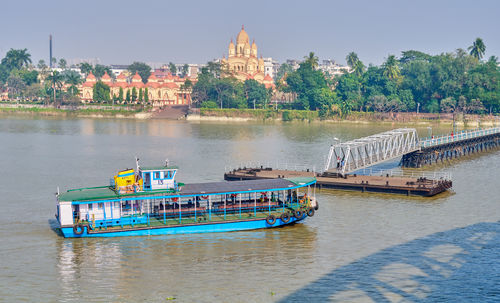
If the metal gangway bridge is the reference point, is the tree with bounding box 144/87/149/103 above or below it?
above

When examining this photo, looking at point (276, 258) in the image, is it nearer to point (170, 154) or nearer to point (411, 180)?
point (411, 180)

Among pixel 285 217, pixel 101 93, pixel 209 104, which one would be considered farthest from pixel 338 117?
pixel 285 217

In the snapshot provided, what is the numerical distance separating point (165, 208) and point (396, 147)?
41.4 metres

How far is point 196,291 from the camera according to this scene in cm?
3073

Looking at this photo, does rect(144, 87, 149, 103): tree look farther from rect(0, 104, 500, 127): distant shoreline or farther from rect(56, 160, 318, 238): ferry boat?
rect(56, 160, 318, 238): ferry boat

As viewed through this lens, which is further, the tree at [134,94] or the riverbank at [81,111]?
the tree at [134,94]

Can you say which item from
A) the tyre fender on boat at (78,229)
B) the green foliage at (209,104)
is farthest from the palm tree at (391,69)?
the tyre fender on boat at (78,229)

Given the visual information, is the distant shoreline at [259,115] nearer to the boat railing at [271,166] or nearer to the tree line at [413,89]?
the tree line at [413,89]

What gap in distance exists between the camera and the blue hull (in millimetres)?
38775

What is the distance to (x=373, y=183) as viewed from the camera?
5462cm

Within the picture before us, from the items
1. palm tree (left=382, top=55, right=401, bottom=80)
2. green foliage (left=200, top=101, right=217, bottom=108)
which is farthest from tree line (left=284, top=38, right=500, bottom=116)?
green foliage (left=200, top=101, right=217, bottom=108)

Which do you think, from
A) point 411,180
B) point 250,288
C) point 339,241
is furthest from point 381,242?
point 411,180

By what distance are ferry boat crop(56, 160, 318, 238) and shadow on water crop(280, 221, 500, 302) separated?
28.4ft

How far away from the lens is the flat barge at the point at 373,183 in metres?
52.8
